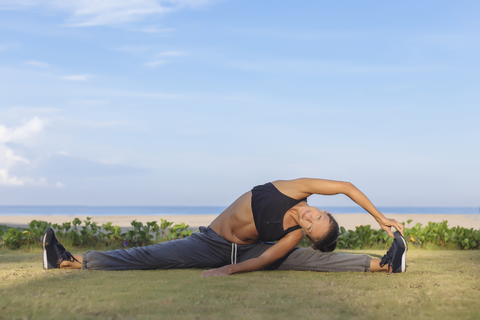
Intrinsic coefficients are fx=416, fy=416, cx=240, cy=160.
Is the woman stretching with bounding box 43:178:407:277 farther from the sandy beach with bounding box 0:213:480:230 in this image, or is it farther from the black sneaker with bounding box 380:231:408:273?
the sandy beach with bounding box 0:213:480:230

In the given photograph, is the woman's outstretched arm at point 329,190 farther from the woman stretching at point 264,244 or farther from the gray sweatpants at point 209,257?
the gray sweatpants at point 209,257

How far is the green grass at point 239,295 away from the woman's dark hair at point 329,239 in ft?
0.99

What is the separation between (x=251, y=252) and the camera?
4367 millimetres

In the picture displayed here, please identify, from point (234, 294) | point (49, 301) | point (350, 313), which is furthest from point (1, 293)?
point (350, 313)

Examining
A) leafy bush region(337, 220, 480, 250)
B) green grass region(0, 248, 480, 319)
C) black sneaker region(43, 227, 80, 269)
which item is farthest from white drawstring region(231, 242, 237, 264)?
leafy bush region(337, 220, 480, 250)

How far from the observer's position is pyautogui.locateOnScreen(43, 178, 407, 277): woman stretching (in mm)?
4012

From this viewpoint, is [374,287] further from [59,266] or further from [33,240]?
[33,240]

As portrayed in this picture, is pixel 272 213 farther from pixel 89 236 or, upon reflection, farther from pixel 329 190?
pixel 89 236

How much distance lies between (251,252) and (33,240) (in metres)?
4.20

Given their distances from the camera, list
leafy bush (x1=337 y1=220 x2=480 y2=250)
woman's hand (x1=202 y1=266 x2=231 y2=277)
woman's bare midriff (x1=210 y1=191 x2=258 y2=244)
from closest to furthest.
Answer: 1. woman's hand (x1=202 y1=266 x2=231 y2=277)
2. woman's bare midriff (x1=210 y1=191 x2=258 y2=244)
3. leafy bush (x1=337 y1=220 x2=480 y2=250)

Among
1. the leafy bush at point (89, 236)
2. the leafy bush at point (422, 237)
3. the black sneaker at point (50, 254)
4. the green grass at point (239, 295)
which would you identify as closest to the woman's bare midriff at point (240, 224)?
the green grass at point (239, 295)

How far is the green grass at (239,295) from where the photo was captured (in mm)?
2561

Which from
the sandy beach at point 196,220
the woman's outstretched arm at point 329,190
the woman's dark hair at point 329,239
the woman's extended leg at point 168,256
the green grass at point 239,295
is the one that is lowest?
the sandy beach at point 196,220

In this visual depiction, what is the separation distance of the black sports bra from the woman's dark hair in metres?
0.28
